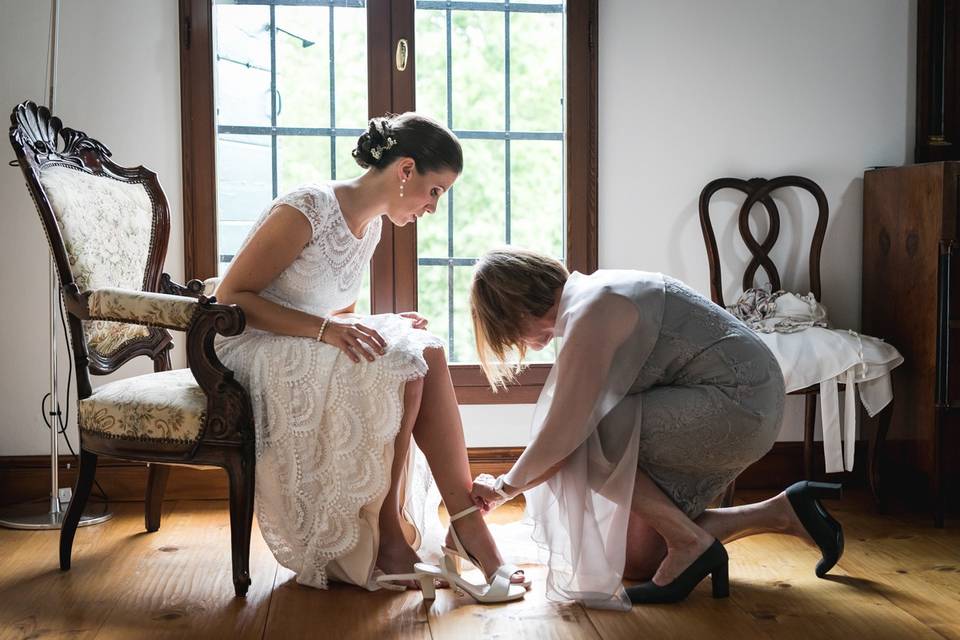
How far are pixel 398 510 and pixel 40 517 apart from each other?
1.34 m

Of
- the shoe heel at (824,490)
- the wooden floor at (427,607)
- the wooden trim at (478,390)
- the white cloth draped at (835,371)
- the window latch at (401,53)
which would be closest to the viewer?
the wooden floor at (427,607)

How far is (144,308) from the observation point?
2.34 meters

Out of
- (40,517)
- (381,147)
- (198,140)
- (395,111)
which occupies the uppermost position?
(395,111)

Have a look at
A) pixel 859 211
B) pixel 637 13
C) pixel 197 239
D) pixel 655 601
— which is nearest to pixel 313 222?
pixel 197 239

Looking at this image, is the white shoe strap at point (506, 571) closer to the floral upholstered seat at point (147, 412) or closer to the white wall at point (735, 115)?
the floral upholstered seat at point (147, 412)

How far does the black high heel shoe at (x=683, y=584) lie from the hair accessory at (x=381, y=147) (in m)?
1.27

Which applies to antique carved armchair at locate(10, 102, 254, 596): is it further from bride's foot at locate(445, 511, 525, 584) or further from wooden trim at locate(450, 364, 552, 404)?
wooden trim at locate(450, 364, 552, 404)

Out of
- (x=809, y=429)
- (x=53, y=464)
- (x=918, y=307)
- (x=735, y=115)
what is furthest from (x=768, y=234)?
(x=53, y=464)

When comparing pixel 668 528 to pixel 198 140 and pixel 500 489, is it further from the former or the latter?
pixel 198 140

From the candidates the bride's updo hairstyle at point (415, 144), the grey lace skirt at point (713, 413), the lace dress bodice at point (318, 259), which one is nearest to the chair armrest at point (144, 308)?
the lace dress bodice at point (318, 259)

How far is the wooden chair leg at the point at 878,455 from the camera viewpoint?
3180 millimetres

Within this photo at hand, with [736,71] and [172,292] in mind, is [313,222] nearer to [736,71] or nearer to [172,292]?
[172,292]

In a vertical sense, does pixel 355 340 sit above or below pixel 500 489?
above

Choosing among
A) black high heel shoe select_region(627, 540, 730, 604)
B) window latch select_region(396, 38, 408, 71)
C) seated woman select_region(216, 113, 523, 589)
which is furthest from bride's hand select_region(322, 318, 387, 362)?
window latch select_region(396, 38, 408, 71)
